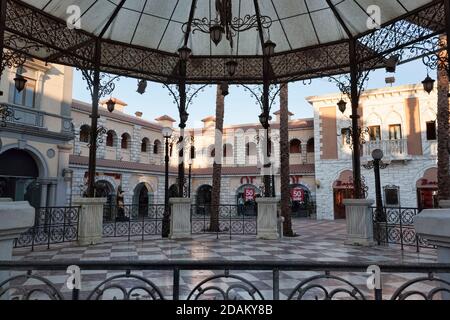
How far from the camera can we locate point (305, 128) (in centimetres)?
3100

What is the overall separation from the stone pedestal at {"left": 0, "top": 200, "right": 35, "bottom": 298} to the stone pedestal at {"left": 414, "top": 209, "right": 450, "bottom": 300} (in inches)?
140

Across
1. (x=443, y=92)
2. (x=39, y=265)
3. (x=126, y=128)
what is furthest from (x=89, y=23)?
(x=126, y=128)

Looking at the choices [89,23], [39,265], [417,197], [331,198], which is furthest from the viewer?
[331,198]

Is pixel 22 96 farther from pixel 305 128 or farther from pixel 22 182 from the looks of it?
pixel 305 128

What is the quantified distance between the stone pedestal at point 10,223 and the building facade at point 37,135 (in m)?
14.6

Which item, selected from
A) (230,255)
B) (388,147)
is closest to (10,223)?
(230,255)

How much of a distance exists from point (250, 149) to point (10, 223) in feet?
101

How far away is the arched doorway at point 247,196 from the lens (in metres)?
29.5

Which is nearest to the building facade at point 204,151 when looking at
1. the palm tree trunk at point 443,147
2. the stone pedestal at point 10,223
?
the palm tree trunk at point 443,147

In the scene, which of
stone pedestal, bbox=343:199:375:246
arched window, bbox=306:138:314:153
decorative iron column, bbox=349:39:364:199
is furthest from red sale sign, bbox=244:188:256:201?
stone pedestal, bbox=343:199:375:246

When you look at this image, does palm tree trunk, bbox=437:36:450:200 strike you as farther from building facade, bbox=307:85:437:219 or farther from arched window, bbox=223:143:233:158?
arched window, bbox=223:143:233:158

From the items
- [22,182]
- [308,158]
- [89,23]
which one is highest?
[89,23]

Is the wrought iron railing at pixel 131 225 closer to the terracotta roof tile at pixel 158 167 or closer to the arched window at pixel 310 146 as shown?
the terracotta roof tile at pixel 158 167
